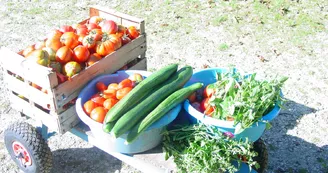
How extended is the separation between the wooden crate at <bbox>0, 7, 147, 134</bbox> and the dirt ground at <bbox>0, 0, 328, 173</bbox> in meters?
0.77

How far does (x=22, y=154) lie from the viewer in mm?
3951

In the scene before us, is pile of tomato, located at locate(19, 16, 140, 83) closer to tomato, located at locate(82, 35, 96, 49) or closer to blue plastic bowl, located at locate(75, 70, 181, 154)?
tomato, located at locate(82, 35, 96, 49)

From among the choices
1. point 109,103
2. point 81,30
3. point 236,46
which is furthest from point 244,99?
point 236,46

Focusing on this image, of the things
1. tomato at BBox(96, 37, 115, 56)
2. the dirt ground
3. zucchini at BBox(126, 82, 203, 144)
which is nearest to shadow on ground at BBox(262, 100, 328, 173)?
the dirt ground

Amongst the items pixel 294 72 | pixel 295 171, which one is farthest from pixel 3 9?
pixel 295 171

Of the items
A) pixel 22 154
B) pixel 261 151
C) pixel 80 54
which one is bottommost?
pixel 22 154

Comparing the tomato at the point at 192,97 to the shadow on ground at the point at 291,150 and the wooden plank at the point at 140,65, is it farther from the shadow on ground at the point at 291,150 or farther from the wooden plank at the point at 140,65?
the shadow on ground at the point at 291,150

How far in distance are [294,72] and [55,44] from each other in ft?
9.96

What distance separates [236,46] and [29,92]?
10.5ft

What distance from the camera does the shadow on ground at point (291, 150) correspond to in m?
4.20

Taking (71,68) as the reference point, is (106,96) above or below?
below

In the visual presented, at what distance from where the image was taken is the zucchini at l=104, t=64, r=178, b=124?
10.4ft

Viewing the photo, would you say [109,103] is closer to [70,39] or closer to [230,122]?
[70,39]

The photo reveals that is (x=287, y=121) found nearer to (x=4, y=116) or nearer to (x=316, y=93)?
(x=316, y=93)
